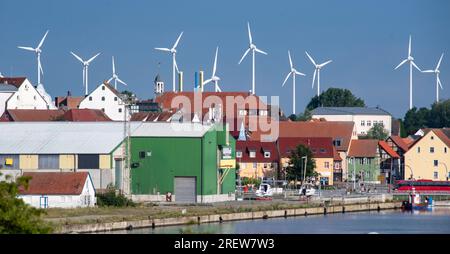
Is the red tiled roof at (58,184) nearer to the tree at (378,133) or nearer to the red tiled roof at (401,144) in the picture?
the red tiled roof at (401,144)

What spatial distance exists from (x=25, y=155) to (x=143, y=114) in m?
19.1

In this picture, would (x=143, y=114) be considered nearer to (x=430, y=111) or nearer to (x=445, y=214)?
(x=445, y=214)

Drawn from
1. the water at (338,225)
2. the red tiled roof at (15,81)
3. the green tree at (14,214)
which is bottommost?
the water at (338,225)

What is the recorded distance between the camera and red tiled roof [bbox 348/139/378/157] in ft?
198

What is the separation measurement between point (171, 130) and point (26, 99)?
1124 inches

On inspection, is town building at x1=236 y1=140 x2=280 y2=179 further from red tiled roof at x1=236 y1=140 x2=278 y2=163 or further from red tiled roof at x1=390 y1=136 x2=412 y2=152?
red tiled roof at x1=390 y1=136 x2=412 y2=152

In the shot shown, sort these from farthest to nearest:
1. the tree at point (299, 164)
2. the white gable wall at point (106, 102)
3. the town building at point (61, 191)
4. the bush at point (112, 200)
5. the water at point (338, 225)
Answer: the white gable wall at point (106, 102)
the tree at point (299, 164)
the bush at point (112, 200)
the town building at point (61, 191)
the water at point (338, 225)

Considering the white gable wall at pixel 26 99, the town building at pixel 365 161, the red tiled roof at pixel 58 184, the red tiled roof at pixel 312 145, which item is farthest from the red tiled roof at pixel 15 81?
the red tiled roof at pixel 58 184

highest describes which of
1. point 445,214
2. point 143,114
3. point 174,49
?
point 174,49

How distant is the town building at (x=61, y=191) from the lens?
95.6ft

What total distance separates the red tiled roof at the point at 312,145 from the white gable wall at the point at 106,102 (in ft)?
36.1

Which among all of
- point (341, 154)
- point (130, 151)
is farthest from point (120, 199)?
point (341, 154)

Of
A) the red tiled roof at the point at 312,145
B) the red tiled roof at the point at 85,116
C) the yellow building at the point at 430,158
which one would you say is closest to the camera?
the red tiled roof at the point at 85,116
